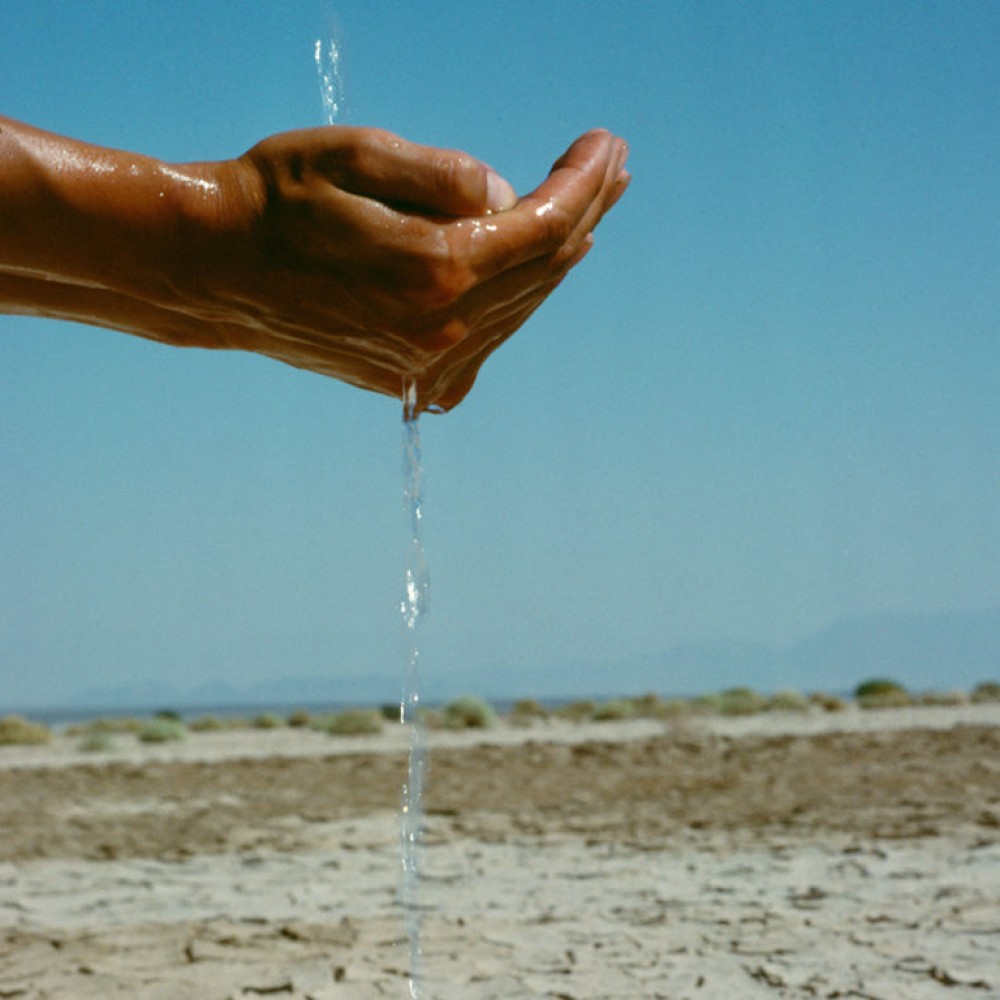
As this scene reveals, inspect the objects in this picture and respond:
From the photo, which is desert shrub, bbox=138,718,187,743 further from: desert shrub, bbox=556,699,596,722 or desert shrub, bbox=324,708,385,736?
desert shrub, bbox=556,699,596,722

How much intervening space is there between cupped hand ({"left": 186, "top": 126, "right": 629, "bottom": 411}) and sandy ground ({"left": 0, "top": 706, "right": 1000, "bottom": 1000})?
2385mm

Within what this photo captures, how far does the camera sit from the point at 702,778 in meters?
8.54

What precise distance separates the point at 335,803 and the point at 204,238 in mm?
6816

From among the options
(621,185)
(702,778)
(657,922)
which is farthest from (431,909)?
(702,778)

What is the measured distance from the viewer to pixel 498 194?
151cm

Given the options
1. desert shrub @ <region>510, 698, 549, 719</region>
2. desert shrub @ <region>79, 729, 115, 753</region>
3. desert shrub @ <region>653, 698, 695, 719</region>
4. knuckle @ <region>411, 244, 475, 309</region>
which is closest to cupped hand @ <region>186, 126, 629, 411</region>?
knuckle @ <region>411, 244, 475, 309</region>

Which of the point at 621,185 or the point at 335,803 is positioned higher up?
the point at 621,185

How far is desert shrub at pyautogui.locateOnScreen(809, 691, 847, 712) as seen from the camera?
69.3ft

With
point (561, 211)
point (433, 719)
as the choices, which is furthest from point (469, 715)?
point (561, 211)

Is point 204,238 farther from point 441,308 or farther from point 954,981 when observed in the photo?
point 954,981

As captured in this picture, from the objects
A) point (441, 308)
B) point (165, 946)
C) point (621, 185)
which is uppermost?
point (621, 185)

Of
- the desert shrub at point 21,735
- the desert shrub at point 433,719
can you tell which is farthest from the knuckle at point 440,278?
the desert shrub at point 21,735

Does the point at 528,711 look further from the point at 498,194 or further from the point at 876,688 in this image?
the point at 498,194

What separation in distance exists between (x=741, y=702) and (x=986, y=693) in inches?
193
